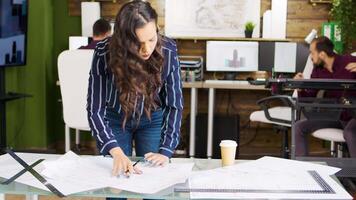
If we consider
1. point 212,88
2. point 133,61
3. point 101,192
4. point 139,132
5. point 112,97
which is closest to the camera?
point 101,192

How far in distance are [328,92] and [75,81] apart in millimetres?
1906

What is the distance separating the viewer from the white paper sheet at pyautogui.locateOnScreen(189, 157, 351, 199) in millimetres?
1249

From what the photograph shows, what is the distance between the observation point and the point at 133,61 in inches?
63.2

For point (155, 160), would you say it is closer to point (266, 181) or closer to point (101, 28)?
point (266, 181)

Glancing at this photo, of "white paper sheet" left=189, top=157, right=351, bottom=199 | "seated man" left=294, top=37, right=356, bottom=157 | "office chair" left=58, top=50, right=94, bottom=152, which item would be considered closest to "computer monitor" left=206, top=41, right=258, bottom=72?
"seated man" left=294, top=37, right=356, bottom=157

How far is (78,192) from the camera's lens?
4.14 ft

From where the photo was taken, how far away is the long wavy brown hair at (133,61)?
1569mm

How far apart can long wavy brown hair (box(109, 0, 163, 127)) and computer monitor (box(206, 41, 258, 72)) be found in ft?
10.5

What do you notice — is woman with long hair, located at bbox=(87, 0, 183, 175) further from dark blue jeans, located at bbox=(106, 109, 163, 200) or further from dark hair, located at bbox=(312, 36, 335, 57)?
dark hair, located at bbox=(312, 36, 335, 57)

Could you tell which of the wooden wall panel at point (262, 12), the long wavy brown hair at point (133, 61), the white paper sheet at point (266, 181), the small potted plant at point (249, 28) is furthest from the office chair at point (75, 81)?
the white paper sheet at point (266, 181)

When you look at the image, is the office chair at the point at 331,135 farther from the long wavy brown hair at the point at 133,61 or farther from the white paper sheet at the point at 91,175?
the white paper sheet at the point at 91,175

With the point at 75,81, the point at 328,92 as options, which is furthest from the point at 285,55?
the point at 75,81

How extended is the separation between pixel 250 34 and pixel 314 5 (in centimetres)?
70

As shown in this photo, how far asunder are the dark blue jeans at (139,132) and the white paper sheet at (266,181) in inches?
18.0
